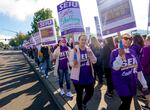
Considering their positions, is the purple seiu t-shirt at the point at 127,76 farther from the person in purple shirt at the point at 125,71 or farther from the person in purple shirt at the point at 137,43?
the person in purple shirt at the point at 137,43

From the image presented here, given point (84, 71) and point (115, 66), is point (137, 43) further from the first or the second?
point (115, 66)

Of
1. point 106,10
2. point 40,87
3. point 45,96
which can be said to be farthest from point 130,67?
point 40,87

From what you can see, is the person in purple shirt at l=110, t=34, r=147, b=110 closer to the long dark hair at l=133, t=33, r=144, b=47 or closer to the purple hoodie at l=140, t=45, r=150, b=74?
the purple hoodie at l=140, t=45, r=150, b=74

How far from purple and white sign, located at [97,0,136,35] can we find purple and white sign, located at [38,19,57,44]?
8.11m

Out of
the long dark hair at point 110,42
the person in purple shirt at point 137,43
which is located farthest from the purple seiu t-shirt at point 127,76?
the long dark hair at point 110,42

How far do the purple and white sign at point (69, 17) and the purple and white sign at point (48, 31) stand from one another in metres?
4.63

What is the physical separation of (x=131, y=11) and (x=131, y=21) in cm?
19

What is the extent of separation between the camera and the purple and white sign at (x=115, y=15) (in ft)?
19.6

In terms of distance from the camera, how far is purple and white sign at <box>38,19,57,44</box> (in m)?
14.7

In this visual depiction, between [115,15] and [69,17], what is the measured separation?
357 cm

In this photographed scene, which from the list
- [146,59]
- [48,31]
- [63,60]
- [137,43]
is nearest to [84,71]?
[146,59]

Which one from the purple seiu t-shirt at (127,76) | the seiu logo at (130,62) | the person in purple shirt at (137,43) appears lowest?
the purple seiu t-shirt at (127,76)

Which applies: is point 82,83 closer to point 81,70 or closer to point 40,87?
point 81,70

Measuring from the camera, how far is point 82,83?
275 inches
